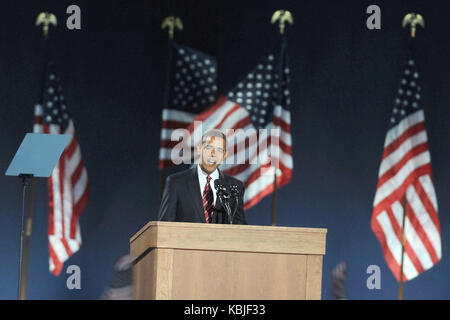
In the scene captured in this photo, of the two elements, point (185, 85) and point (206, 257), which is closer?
point (206, 257)

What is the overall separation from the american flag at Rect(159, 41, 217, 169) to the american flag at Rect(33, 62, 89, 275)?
0.86 metres

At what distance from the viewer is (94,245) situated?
8.11 metres

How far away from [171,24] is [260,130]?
4.69ft

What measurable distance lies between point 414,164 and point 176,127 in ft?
7.78

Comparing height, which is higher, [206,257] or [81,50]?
[81,50]

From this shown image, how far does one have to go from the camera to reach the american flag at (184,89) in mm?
8102

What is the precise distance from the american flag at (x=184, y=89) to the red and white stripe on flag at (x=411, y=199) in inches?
74.4

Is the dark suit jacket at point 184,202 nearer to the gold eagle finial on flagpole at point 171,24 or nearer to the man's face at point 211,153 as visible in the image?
the man's face at point 211,153

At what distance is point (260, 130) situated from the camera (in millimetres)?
8062

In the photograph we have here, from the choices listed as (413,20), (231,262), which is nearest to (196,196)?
(231,262)

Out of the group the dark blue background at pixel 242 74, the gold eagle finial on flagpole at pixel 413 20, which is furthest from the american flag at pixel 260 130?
the gold eagle finial on flagpole at pixel 413 20

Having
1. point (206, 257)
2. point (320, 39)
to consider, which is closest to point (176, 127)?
point (320, 39)
